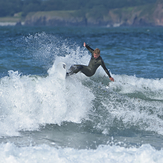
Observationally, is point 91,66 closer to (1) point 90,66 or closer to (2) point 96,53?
(1) point 90,66

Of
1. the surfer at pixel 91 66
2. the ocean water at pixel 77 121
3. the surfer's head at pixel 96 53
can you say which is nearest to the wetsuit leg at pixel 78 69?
the surfer at pixel 91 66

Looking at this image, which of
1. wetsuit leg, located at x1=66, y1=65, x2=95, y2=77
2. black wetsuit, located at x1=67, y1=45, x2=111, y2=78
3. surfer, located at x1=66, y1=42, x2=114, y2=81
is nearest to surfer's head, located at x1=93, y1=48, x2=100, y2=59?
surfer, located at x1=66, y1=42, x2=114, y2=81

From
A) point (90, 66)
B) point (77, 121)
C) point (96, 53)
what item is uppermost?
point (96, 53)

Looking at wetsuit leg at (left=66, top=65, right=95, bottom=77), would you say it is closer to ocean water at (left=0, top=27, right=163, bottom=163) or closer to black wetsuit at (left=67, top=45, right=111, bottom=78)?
black wetsuit at (left=67, top=45, right=111, bottom=78)

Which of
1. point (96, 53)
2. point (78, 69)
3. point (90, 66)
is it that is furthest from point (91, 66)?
point (96, 53)

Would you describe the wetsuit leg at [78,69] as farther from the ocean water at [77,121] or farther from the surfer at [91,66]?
the ocean water at [77,121]

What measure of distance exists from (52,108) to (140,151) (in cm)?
340

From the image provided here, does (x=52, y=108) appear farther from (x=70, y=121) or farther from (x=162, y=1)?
(x=162, y=1)

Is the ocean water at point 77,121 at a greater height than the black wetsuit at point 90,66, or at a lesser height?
lesser

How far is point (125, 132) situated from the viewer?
24.8 ft

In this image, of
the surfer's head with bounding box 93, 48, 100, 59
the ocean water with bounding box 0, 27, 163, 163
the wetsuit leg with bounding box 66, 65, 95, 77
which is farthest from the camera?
the wetsuit leg with bounding box 66, 65, 95, 77

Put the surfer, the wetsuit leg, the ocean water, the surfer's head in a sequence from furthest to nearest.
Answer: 1. the wetsuit leg
2. the surfer
3. the surfer's head
4. the ocean water

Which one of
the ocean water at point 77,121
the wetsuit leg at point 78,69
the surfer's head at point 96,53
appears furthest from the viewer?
the wetsuit leg at point 78,69

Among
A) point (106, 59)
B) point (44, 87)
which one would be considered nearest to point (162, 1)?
point (106, 59)
